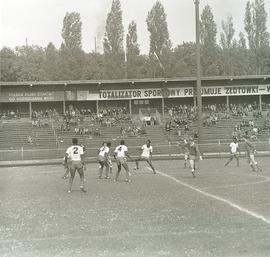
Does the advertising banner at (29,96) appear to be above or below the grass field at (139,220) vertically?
above

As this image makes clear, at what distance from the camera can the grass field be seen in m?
8.84

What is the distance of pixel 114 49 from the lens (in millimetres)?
63156

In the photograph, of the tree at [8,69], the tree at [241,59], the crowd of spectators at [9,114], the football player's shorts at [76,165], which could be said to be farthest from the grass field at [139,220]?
the tree at [241,59]

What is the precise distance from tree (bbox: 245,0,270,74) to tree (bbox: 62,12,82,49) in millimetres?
21159

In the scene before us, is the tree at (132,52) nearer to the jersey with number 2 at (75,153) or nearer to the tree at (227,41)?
the tree at (227,41)

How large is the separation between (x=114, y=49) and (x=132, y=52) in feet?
9.84

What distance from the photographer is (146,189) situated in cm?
1842

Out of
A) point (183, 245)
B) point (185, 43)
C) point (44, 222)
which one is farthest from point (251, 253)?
point (185, 43)

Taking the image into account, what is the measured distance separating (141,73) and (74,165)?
5102cm

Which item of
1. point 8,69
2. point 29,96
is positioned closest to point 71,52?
point 29,96

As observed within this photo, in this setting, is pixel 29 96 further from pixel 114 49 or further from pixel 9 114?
pixel 114 49

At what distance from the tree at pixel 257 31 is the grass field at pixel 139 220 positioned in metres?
52.4

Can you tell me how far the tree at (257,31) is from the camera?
69.1m

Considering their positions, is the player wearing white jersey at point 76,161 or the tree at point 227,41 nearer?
the player wearing white jersey at point 76,161
